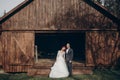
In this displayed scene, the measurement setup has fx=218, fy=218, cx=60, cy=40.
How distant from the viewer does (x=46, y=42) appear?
25250mm

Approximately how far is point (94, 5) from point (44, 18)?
13.2ft

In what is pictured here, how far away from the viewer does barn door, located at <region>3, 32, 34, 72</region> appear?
1697 cm

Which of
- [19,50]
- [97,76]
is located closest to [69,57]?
[97,76]

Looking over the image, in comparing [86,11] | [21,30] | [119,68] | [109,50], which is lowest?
[119,68]

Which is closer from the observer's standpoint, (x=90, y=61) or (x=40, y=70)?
(x=40, y=70)

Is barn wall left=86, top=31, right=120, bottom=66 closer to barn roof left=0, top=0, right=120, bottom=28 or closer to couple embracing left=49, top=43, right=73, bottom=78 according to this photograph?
barn roof left=0, top=0, right=120, bottom=28

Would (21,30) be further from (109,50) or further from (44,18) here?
(109,50)

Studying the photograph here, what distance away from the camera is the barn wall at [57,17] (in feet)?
55.4

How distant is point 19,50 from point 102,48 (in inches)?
256

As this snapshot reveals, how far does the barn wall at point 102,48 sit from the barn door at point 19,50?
4526mm

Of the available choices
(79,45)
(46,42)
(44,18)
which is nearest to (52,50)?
(46,42)

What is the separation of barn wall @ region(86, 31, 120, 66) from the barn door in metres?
4.53

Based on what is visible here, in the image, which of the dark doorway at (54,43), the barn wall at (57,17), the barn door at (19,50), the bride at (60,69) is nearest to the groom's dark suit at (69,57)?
the bride at (60,69)

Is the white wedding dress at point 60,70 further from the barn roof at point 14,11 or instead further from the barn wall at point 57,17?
the barn roof at point 14,11
